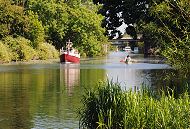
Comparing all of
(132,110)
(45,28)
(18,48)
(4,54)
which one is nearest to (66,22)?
(45,28)

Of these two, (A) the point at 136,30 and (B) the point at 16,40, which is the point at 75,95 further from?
(B) the point at 16,40

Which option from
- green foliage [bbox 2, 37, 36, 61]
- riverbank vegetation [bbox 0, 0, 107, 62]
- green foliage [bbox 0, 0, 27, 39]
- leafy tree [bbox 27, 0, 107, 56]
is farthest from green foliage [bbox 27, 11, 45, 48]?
leafy tree [bbox 27, 0, 107, 56]

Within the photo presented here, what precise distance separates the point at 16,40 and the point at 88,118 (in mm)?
67183

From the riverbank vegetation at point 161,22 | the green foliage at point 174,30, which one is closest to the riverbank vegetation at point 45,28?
the riverbank vegetation at point 161,22

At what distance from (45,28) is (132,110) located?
89376 mm

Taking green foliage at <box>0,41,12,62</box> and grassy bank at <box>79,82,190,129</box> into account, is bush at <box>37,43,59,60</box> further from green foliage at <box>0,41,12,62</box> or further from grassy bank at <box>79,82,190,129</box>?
grassy bank at <box>79,82,190,129</box>

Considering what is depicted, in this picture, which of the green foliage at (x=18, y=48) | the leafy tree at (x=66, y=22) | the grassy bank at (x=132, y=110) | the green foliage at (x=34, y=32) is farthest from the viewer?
the leafy tree at (x=66, y=22)

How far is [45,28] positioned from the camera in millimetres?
101500

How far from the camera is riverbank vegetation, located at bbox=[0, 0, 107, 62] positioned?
8100cm

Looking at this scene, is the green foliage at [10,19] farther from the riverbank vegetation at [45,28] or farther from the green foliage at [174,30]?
the green foliage at [174,30]

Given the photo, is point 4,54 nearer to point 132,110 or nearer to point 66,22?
point 66,22

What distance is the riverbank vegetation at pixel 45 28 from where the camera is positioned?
81.0 m

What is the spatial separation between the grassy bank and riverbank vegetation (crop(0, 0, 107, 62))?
57.0 meters

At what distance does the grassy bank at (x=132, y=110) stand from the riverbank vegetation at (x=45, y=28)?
57034 mm
